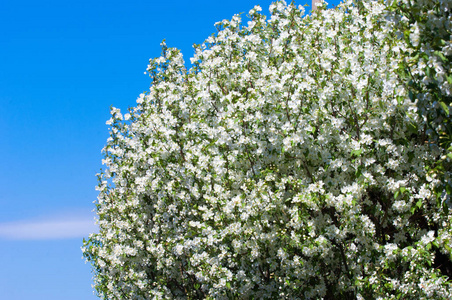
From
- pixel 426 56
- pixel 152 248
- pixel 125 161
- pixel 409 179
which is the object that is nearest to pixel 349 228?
pixel 409 179

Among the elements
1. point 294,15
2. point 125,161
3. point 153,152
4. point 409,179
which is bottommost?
point 409,179

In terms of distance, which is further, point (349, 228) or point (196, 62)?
point (196, 62)

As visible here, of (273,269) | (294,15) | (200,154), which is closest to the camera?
(273,269)

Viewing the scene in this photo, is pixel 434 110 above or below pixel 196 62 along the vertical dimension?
below

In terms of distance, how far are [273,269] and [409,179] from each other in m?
3.05

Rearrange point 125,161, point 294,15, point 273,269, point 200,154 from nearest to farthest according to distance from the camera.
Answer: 1. point 273,269
2. point 200,154
3. point 294,15
4. point 125,161

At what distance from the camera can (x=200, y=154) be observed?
1027 centimetres

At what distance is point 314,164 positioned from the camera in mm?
9312

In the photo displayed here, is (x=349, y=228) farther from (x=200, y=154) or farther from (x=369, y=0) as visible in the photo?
(x=369, y=0)

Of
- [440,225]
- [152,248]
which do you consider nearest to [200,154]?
[152,248]

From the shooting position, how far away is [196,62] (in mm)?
13438

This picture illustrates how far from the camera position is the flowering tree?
7.55 m

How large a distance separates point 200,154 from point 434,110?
16.7ft

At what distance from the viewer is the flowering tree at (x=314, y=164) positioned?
755cm
